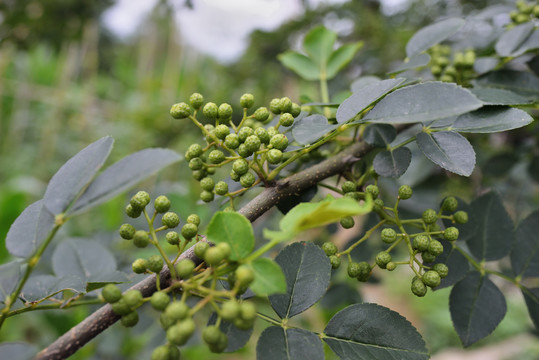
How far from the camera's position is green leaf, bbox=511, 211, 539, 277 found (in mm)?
896

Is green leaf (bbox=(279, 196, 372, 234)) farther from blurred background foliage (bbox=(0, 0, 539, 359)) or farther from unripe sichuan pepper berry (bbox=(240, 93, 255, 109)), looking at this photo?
blurred background foliage (bbox=(0, 0, 539, 359))

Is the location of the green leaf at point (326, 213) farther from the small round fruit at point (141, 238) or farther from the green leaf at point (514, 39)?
the green leaf at point (514, 39)

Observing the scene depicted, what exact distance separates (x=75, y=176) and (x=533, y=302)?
36.6 inches

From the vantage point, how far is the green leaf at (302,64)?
1.18m

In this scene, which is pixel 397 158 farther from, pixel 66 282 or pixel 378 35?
pixel 378 35

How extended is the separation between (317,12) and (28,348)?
2.40m

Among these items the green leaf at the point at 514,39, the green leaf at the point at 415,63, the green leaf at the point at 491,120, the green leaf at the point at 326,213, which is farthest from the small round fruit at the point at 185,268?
the green leaf at the point at 514,39

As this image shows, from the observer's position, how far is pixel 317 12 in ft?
8.16

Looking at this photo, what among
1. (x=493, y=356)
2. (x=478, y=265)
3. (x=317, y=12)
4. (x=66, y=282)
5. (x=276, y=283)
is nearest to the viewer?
(x=276, y=283)

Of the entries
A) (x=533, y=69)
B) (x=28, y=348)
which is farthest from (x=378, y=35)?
(x=28, y=348)

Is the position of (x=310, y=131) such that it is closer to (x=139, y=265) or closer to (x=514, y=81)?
(x=139, y=265)

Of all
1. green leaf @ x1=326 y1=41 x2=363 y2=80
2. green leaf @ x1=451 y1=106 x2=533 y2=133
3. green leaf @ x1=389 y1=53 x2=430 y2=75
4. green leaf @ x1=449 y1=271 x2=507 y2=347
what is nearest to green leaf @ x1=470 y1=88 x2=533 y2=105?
green leaf @ x1=451 y1=106 x2=533 y2=133

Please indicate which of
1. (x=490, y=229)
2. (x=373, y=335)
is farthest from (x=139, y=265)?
(x=490, y=229)

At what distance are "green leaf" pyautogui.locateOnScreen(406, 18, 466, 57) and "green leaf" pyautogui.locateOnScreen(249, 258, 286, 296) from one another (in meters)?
0.69
